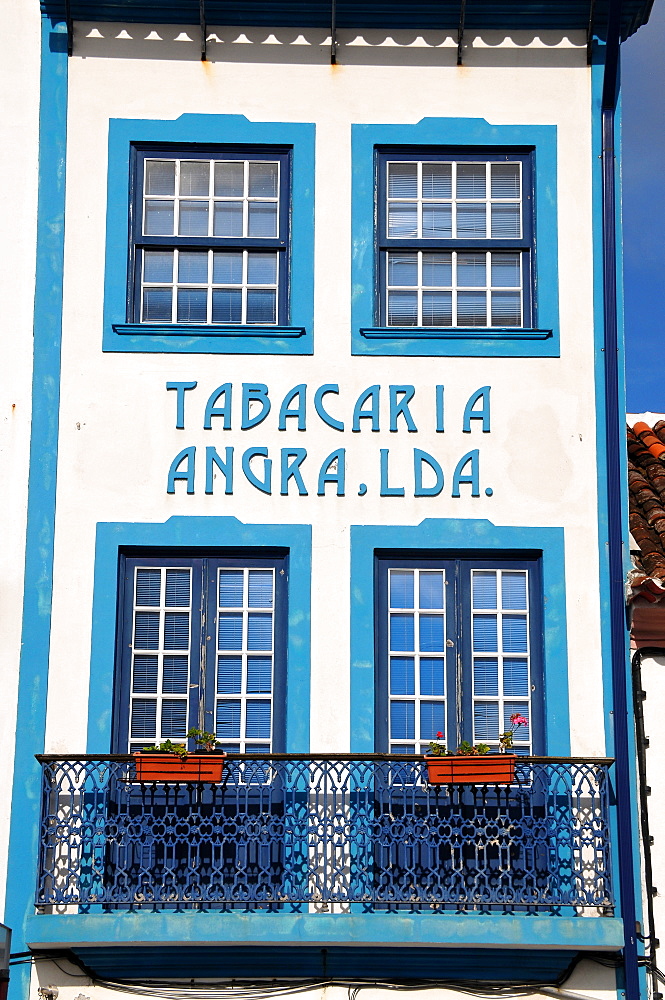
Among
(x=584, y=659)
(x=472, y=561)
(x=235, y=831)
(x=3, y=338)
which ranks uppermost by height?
(x=3, y=338)

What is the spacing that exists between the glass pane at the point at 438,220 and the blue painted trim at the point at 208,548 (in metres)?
2.77

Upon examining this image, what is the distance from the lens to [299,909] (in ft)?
37.1

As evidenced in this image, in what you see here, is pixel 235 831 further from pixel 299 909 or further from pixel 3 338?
pixel 3 338

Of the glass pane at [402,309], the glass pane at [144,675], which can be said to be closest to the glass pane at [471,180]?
the glass pane at [402,309]

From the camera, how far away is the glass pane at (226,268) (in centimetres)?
1289

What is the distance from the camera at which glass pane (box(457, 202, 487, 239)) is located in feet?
42.8

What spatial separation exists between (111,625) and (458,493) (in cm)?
290

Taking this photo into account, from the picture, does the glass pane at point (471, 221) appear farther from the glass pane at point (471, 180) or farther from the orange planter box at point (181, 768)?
the orange planter box at point (181, 768)

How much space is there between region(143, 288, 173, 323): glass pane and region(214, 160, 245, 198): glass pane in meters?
→ 0.97

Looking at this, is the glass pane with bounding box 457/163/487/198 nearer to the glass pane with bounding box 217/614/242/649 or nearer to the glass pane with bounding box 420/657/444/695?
the glass pane with bounding box 420/657/444/695

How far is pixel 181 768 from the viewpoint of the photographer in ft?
37.0

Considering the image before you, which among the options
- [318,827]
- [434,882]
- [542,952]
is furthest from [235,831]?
[542,952]

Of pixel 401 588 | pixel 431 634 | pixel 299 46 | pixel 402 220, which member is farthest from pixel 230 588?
pixel 299 46

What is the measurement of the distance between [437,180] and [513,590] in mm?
3525
